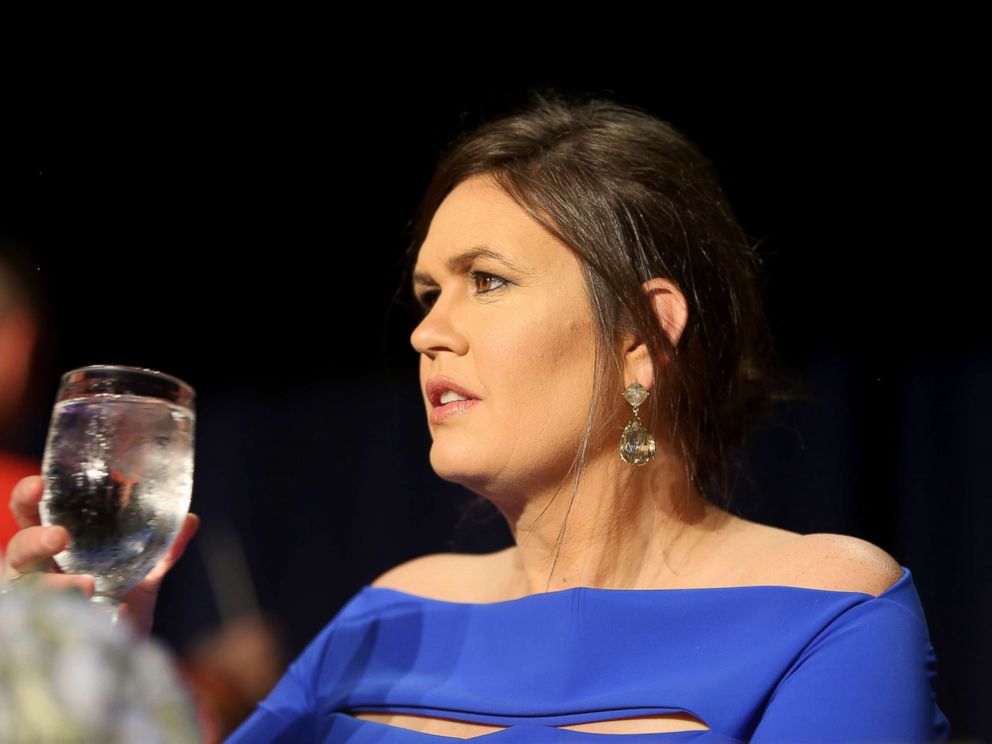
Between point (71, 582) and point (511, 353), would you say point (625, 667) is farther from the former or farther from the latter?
point (71, 582)

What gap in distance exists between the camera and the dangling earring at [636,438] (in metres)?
1.35

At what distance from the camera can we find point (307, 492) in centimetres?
292

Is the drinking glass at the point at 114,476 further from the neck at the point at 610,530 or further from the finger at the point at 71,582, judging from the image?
the neck at the point at 610,530

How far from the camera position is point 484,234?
1.38 metres

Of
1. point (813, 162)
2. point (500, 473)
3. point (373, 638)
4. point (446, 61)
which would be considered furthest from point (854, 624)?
point (446, 61)

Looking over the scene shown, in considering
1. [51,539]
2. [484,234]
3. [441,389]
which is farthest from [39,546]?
[484,234]

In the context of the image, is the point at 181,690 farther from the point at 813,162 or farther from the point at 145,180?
the point at 145,180

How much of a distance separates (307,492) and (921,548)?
1.59 metres

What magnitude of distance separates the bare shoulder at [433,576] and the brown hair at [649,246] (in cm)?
33

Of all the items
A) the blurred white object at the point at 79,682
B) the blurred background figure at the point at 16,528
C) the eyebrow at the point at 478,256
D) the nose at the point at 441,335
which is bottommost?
the blurred background figure at the point at 16,528

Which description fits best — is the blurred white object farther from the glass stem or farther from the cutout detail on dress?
the cutout detail on dress

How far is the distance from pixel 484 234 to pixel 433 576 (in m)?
0.54

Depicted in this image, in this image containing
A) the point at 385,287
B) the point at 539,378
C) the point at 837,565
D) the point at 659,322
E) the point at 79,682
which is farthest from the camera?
the point at 385,287

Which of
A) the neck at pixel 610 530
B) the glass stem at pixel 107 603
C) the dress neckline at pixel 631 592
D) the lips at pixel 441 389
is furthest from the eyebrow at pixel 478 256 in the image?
the glass stem at pixel 107 603
